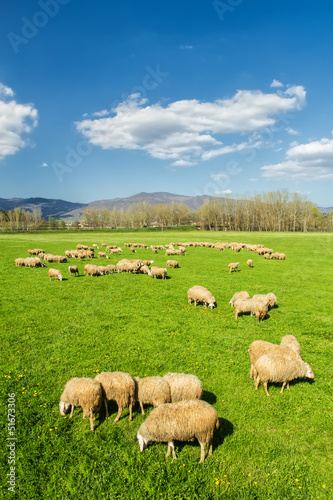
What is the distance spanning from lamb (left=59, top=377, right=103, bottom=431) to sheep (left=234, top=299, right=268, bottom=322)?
369 inches

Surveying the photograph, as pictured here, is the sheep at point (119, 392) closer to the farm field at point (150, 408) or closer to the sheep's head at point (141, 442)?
the farm field at point (150, 408)

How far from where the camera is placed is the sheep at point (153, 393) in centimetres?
734

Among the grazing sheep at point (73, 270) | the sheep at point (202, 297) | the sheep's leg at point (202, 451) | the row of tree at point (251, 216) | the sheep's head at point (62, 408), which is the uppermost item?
the row of tree at point (251, 216)

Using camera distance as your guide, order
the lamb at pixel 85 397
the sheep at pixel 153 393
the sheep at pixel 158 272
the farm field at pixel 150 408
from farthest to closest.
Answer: the sheep at pixel 158 272
the sheep at pixel 153 393
the lamb at pixel 85 397
the farm field at pixel 150 408

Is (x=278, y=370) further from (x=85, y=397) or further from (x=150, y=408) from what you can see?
(x=85, y=397)

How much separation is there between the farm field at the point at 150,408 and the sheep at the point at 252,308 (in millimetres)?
473

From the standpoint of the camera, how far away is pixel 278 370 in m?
8.45

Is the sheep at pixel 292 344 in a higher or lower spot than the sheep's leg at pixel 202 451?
higher

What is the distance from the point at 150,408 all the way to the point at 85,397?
1970 mm

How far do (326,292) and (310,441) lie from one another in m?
15.9

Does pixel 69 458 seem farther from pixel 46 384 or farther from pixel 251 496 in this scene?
pixel 251 496

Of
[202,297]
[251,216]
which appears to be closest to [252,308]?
[202,297]

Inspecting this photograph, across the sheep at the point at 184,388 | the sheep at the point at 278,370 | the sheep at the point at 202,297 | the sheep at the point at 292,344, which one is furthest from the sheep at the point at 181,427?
the sheep at the point at 202,297

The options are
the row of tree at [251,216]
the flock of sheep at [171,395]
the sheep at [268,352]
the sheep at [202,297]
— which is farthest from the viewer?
the row of tree at [251,216]
